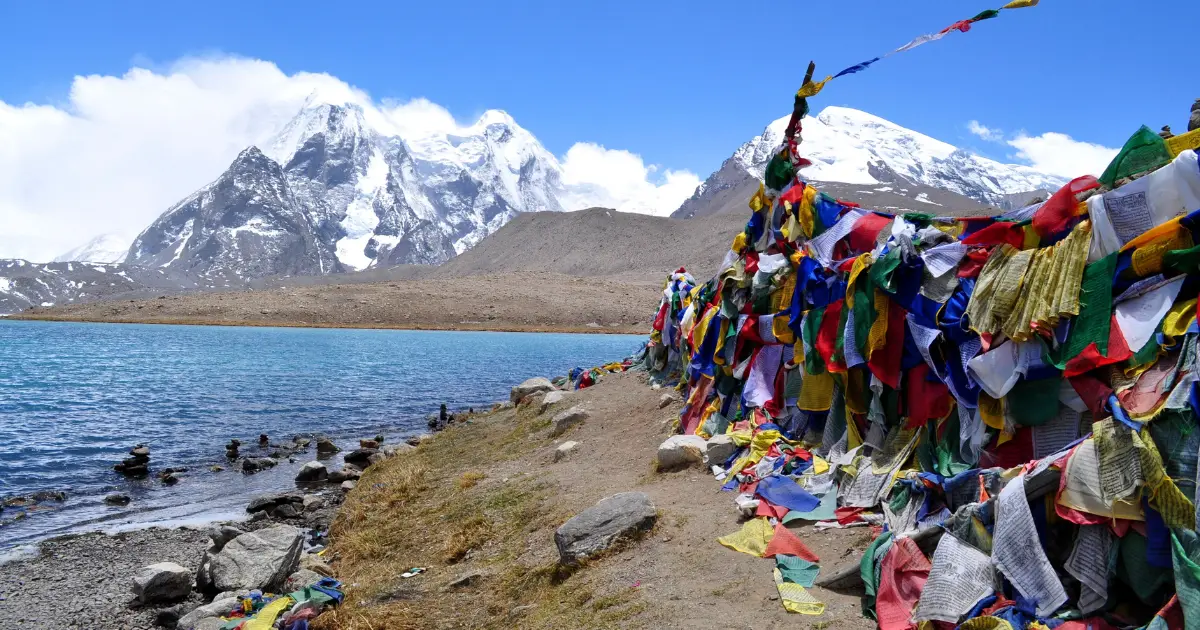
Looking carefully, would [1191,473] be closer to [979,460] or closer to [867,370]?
[979,460]

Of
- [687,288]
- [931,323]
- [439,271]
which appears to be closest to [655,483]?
[931,323]

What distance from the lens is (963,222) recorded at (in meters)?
7.33

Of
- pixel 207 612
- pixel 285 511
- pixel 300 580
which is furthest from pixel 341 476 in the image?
pixel 207 612

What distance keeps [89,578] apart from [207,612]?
9.90ft

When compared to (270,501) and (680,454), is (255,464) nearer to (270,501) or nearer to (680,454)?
(270,501)

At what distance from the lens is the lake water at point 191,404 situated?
1462 cm

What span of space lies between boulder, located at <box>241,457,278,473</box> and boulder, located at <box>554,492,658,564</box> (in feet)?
38.7

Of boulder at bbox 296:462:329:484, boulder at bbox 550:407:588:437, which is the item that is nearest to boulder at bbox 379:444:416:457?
boulder at bbox 296:462:329:484

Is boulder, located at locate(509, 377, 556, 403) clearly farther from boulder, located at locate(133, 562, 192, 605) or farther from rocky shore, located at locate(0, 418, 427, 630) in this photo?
boulder, located at locate(133, 562, 192, 605)

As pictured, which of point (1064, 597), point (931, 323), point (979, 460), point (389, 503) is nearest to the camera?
point (1064, 597)

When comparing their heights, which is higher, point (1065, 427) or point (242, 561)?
point (1065, 427)

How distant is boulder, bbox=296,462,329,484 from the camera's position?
1609 centimetres

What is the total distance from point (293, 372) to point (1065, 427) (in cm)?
3642

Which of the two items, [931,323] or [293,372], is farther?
[293,372]
